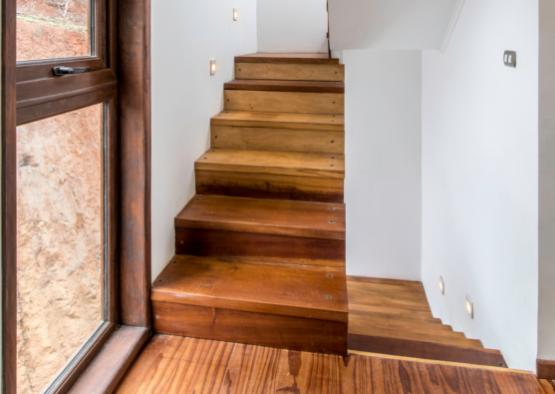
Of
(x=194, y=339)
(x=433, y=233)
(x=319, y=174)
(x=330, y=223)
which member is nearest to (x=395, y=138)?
(x=433, y=233)

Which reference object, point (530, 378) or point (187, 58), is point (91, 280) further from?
point (530, 378)

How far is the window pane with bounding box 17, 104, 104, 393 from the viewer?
1229 mm

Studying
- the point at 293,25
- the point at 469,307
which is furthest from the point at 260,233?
the point at 293,25

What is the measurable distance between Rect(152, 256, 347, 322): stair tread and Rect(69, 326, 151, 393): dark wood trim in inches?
6.4

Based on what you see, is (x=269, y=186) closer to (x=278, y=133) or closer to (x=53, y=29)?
(x=278, y=133)

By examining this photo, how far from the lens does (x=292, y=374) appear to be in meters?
1.59

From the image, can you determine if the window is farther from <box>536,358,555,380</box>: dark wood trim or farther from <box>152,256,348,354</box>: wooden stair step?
<box>536,358,555,380</box>: dark wood trim

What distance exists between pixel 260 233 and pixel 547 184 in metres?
1.13

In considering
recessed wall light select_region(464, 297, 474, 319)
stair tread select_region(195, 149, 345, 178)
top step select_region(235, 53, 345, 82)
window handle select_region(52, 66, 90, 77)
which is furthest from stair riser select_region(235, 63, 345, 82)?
window handle select_region(52, 66, 90, 77)

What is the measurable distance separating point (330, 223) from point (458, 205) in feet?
3.78

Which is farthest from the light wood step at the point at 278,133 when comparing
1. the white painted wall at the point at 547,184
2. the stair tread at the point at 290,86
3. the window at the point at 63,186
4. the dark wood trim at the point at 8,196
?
the dark wood trim at the point at 8,196

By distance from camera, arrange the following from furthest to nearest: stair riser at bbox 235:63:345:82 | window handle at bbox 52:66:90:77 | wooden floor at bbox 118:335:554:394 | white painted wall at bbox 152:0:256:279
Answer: stair riser at bbox 235:63:345:82 → white painted wall at bbox 152:0:256:279 → wooden floor at bbox 118:335:554:394 → window handle at bbox 52:66:90:77

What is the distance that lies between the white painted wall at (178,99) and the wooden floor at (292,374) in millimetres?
393

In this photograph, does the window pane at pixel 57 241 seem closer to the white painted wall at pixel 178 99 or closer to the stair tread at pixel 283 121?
the white painted wall at pixel 178 99
